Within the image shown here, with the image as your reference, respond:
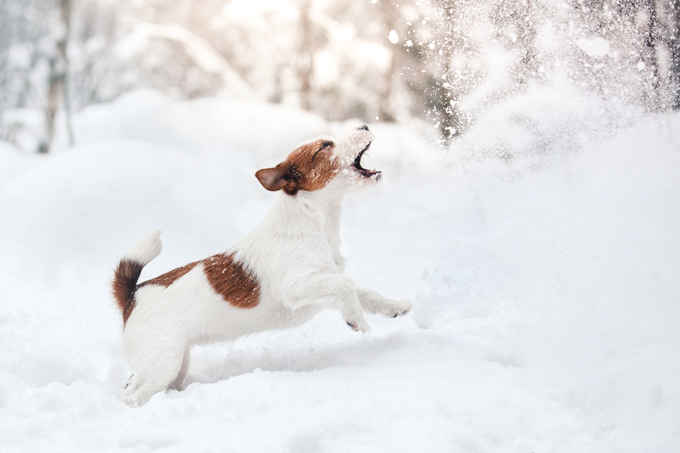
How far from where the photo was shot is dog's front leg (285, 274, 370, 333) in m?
2.34

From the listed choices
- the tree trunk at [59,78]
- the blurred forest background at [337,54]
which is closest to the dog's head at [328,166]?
the blurred forest background at [337,54]

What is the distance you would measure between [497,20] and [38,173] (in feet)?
16.1

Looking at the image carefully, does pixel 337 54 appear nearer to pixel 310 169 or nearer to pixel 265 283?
pixel 310 169

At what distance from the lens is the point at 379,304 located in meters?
2.70

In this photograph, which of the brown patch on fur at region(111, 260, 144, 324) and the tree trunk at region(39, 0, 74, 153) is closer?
the brown patch on fur at region(111, 260, 144, 324)

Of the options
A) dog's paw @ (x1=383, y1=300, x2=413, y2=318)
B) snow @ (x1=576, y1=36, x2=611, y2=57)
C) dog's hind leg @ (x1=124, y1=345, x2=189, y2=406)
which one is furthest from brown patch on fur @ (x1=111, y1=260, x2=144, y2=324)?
snow @ (x1=576, y1=36, x2=611, y2=57)

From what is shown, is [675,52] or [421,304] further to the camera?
[675,52]

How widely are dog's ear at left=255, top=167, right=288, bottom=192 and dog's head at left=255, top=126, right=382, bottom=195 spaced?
0.03 m

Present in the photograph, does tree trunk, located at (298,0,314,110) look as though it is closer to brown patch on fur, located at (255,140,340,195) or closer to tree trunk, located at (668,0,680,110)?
tree trunk, located at (668,0,680,110)

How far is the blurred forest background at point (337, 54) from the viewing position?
4.22m

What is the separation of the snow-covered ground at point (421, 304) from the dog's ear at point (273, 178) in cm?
44

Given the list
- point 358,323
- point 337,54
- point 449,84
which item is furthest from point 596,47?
point 337,54

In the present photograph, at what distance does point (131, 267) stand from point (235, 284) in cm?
57

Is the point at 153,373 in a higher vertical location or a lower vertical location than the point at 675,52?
lower
